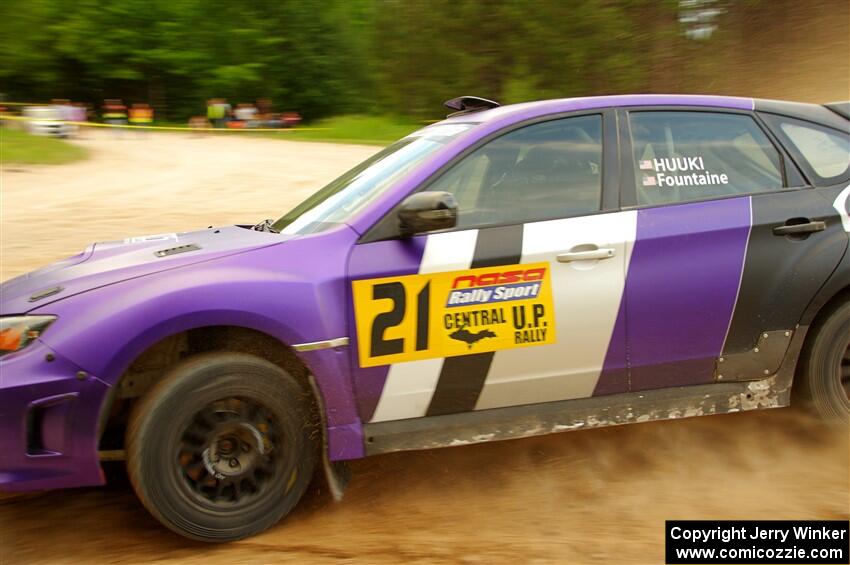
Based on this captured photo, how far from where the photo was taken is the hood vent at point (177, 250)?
13.2 ft

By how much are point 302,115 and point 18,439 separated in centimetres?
4920

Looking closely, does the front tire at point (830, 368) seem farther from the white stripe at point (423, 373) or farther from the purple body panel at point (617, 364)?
the white stripe at point (423, 373)

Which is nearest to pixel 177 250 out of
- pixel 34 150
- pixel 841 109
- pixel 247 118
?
pixel 841 109

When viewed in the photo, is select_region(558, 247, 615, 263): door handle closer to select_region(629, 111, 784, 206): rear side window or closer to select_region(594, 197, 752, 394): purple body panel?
select_region(594, 197, 752, 394): purple body panel

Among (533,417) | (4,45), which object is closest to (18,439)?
(533,417)

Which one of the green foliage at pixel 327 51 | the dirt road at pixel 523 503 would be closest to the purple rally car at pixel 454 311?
the dirt road at pixel 523 503

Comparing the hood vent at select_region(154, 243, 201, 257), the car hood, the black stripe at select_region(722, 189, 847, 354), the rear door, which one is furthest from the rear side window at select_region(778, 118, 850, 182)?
the hood vent at select_region(154, 243, 201, 257)

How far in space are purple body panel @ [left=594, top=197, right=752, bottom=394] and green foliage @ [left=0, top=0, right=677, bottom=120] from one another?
28.2 m

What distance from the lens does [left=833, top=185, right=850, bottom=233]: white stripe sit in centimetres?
437

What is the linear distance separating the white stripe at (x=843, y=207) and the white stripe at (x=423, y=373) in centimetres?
184

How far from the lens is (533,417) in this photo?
4031 millimetres

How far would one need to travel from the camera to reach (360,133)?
88.7ft

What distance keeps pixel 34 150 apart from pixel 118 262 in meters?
15.5

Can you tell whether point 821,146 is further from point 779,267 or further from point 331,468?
point 331,468
